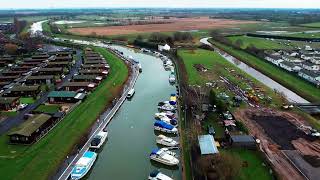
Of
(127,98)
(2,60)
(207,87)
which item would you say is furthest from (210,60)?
(2,60)

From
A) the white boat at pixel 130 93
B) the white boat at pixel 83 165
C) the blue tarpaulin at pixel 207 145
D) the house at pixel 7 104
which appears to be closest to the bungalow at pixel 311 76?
the white boat at pixel 130 93

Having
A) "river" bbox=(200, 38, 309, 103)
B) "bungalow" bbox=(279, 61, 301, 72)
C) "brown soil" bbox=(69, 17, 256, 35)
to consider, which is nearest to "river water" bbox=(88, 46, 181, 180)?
"river" bbox=(200, 38, 309, 103)

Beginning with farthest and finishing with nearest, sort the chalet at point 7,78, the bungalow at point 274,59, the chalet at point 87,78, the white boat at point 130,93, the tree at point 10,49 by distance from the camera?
1. the tree at point 10,49
2. the bungalow at point 274,59
3. the chalet at point 7,78
4. the chalet at point 87,78
5. the white boat at point 130,93

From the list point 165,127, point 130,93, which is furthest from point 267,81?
point 165,127

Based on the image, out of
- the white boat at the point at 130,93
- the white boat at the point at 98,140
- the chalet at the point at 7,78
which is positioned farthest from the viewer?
the chalet at the point at 7,78

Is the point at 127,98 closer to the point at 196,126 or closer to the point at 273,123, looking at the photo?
the point at 196,126

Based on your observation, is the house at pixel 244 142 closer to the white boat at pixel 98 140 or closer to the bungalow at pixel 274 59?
the white boat at pixel 98 140

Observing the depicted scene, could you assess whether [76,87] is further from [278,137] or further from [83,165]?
[278,137]

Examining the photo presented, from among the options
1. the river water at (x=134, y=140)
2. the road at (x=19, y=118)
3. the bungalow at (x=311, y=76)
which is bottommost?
the river water at (x=134, y=140)
